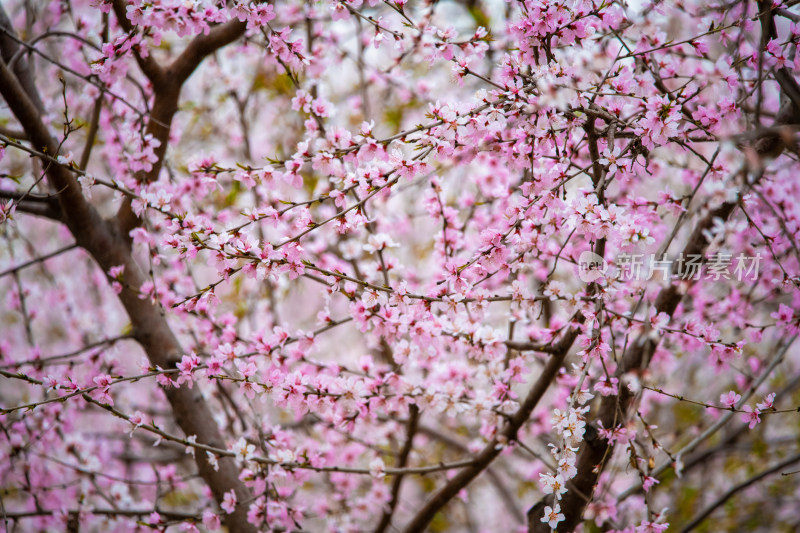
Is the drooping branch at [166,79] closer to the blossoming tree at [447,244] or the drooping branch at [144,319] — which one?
the blossoming tree at [447,244]

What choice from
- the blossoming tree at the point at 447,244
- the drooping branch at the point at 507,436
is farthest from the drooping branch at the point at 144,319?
the drooping branch at the point at 507,436

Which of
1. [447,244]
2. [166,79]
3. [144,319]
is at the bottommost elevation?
[144,319]

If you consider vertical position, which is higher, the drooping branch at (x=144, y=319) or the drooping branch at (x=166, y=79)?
the drooping branch at (x=166, y=79)

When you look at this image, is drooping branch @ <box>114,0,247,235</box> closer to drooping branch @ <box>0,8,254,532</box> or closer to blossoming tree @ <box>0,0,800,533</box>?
blossoming tree @ <box>0,0,800,533</box>

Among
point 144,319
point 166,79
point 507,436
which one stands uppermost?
point 166,79

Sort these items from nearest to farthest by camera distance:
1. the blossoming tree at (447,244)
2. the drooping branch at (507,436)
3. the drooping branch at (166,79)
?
the blossoming tree at (447,244) < the drooping branch at (507,436) < the drooping branch at (166,79)

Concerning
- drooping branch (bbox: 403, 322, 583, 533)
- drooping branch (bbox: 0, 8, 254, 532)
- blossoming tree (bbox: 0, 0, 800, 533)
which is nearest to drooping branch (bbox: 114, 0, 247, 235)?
blossoming tree (bbox: 0, 0, 800, 533)

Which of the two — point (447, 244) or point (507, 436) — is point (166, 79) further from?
point (507, 436)

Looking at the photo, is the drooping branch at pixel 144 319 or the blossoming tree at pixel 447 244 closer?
the blossoming tree at pixel 447 244

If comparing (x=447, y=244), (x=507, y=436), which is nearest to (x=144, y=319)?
(x=447, y=244)

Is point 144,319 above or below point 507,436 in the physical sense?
above

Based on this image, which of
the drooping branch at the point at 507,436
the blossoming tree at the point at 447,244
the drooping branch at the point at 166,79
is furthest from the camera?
the drooping branch at the point at 166,79

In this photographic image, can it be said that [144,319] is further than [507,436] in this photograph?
Yes

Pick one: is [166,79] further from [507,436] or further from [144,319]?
[507,436]
